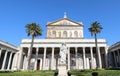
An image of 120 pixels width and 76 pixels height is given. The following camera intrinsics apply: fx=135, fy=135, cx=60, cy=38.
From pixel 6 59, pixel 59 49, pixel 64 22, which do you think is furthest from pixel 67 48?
pixel 6 59

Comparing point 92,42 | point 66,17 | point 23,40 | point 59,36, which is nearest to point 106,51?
point 92,42

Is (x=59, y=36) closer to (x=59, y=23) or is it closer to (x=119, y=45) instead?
(x=59, y=23)

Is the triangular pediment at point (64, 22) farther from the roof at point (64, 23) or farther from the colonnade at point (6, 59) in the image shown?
the colonnade at point (6, 59)

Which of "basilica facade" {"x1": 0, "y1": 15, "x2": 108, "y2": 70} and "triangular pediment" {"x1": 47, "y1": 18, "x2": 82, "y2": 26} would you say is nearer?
"basilica facade" {"x1": 0, "y1": 15, "x2": 108, "y2": 70}

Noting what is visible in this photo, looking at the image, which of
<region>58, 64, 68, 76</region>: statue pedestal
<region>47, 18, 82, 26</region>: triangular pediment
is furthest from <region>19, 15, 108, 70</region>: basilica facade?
<region>58, 64, 68, 76</region>: statue pedestal

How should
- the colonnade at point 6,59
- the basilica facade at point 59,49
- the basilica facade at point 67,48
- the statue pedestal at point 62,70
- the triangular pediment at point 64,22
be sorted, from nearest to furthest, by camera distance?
the statue pedestal at point 62,70, the colonnade at point 6,59, the basilica facade at point 59,49, the basilica facade at point 67,48, the triangular pediment at point 64,22

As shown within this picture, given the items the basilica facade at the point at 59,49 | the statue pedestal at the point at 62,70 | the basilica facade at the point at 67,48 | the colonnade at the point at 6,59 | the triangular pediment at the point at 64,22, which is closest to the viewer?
the statue pedestal at the point at 62,70

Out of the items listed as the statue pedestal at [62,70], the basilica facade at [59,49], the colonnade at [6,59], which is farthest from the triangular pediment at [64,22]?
the statue pedestal at [62,70]

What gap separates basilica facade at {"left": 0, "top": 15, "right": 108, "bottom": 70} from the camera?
44.2 m

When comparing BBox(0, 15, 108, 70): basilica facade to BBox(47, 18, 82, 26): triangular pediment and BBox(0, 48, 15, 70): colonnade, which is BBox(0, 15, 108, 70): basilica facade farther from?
BBox(0, 48, 15, 70): colonnade

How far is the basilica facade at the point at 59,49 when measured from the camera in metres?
44.2

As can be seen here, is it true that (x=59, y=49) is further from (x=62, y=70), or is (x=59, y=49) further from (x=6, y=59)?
(x=62, y=70)

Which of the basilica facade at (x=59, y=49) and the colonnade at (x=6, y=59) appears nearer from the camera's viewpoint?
the colonnade at (x=6, y=59)

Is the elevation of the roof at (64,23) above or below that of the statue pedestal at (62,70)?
above
